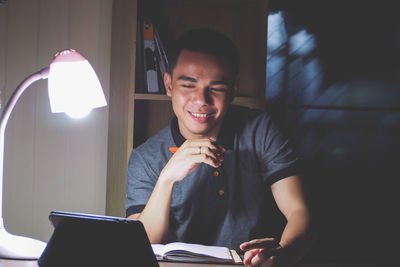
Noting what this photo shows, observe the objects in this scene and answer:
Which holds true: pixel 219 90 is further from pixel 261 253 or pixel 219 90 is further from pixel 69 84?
pixel 261 253

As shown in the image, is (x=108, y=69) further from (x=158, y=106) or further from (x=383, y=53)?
(x=383, y=53)

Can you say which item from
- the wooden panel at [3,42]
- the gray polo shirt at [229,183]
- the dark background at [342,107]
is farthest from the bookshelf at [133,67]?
the wooden panel at [3,42]

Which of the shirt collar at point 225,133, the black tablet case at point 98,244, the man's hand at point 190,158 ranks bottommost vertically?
the black tablet case at point 98,244

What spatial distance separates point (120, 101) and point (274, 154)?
0.71 m

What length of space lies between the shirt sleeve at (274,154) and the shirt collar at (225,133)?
0.39 ft

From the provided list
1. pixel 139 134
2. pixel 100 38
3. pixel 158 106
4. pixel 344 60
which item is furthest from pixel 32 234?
pixel 344 60

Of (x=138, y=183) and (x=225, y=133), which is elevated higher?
(x=225, y=133)

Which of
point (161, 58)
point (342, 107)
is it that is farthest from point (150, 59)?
point (342, 107)

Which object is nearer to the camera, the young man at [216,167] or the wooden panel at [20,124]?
the young man at [216,167]

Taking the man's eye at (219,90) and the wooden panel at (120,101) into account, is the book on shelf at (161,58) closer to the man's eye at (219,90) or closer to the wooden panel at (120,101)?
the wooden panel at (120,101)

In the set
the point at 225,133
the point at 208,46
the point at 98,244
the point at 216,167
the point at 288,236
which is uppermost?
the point at 208,46

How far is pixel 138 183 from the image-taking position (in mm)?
1762

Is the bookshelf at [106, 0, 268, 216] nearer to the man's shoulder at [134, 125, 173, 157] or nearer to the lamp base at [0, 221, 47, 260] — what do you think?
the man's shoulder at [134, 125, 173, 157]

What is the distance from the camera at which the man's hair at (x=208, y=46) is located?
1.83m
